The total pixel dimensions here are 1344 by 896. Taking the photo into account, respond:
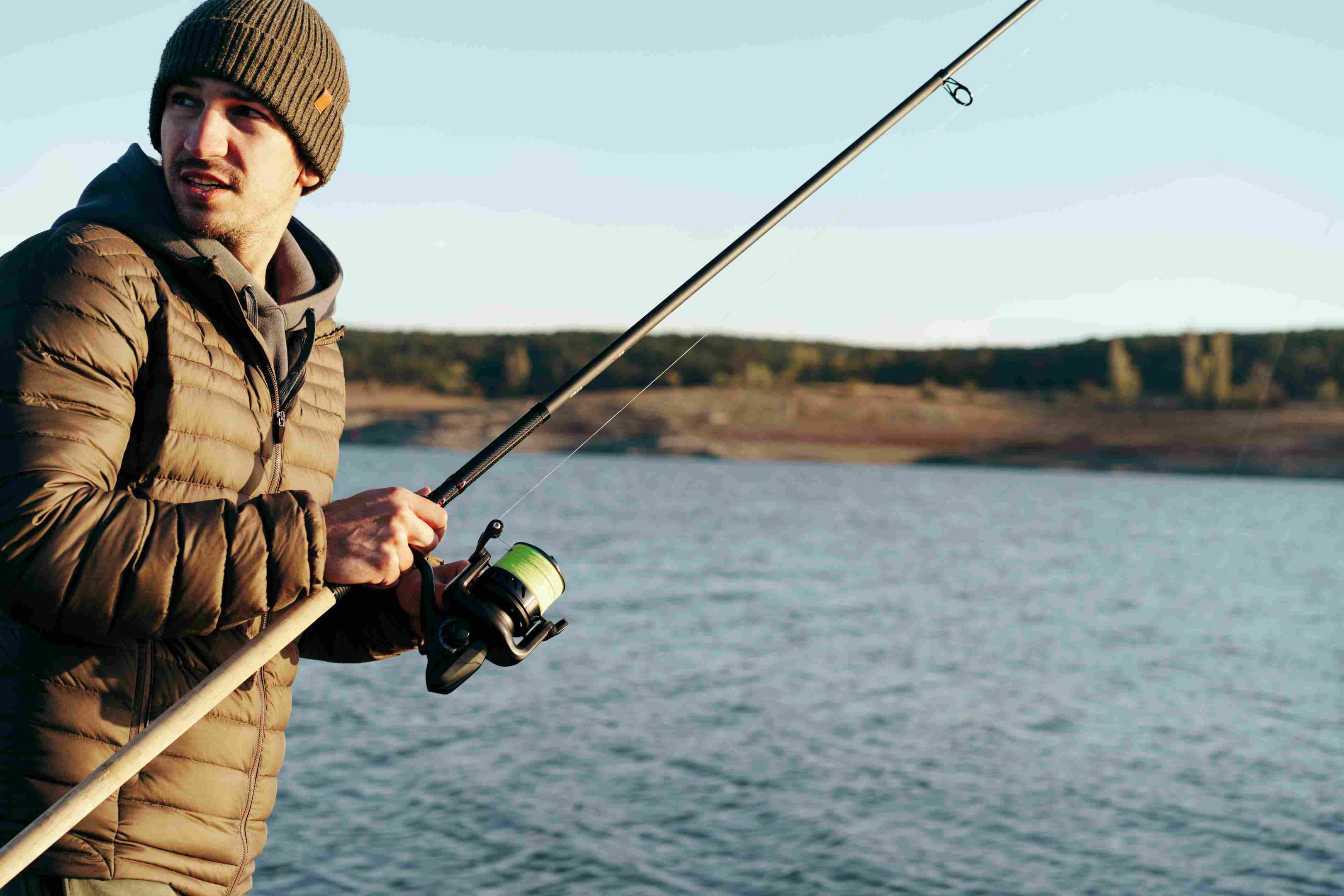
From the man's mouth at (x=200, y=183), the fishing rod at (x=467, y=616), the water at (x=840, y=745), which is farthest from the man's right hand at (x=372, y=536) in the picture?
the water at (x=840, y=745)

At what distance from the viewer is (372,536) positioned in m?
1.76

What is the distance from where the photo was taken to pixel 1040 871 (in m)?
7.34

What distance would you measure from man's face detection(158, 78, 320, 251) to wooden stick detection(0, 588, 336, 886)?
58cm

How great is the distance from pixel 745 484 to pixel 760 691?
3388 cm

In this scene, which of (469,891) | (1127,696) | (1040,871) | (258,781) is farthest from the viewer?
(1127,696)

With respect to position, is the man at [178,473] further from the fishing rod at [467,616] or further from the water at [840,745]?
the water at [840,745]

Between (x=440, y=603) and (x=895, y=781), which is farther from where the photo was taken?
(x=895, y=781)

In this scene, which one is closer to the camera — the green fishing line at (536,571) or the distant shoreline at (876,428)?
the green fishing line at (536,571)

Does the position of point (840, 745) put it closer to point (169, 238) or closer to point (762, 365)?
point (169, 238)

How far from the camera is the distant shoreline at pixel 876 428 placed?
50.3m

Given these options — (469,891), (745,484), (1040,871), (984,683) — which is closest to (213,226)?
(469,891)

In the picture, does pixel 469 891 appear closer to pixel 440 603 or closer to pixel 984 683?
pixel 440 603

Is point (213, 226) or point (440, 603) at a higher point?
point (213, 226)

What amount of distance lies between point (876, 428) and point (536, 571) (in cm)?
5258
